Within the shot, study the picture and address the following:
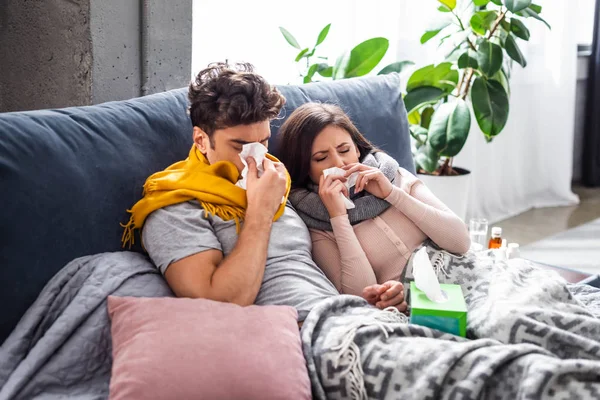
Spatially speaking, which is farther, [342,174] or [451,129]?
[451,129]

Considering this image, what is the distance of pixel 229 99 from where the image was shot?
173 cm

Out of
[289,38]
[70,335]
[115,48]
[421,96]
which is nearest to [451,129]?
[421,96]

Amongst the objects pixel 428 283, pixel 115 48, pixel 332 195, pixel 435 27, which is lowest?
pixel 428 283

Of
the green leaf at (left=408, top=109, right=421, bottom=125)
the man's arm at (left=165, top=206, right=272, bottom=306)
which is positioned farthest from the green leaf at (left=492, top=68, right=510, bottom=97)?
the man's arm at (left=165, top=206, right=272, bottom=306)

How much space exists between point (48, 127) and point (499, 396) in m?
1.04

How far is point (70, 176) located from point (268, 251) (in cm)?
47

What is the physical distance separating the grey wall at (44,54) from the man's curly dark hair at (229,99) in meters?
0.57

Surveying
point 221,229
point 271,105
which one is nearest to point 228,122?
point 271,105

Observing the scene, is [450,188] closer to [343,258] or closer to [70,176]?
[343,258]

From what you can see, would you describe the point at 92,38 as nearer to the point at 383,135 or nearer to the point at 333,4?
the point at 383,135

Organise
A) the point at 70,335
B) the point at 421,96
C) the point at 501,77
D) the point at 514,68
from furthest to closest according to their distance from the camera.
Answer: the point at 514,68
the point at 501,77
the point at 421,96
the point at 70,335

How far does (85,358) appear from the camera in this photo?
4.84 ft

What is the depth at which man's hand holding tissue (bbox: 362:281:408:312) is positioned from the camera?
1.76m

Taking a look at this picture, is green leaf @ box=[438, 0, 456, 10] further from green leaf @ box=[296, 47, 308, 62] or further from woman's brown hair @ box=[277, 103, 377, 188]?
woman's brown hair @ box=[277, 103, 377, 188]
